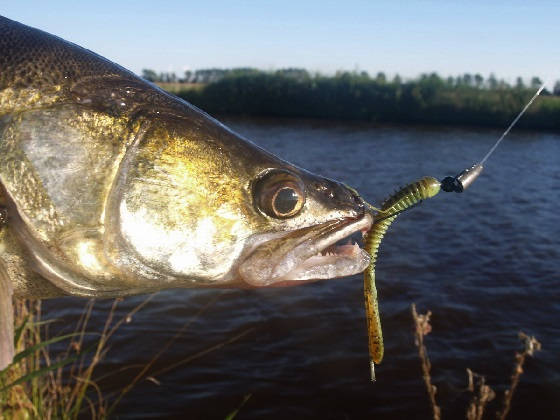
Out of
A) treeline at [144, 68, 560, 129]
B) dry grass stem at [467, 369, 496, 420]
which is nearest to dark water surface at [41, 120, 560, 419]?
dry grass stem at [467, 369, 496, 420]

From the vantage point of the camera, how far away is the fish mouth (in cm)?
206

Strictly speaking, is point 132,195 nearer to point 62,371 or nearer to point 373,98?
point 62,371

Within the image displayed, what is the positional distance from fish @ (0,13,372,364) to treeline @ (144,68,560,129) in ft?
140

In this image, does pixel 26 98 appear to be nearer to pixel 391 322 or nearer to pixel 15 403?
pixel 15 403

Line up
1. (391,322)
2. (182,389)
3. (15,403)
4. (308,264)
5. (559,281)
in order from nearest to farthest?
(308,264)
(15,403)
(182,389)
(391,322)
(559,281)

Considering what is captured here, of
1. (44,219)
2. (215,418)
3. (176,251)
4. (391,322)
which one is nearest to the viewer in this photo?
(44,219)

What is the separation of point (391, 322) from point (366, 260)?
7621 mm

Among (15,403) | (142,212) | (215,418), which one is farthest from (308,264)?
(215,418)

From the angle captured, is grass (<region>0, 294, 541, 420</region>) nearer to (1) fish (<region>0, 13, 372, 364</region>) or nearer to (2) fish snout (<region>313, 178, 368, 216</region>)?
(1) fish (<region>0, 13, 372, 364</region>)

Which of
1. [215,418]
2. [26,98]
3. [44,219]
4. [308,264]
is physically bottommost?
[215,418]

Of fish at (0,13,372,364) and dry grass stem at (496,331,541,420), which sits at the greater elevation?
fish at (0,13,372,364)

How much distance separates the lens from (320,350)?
8.62 meters

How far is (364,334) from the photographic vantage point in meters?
9.05

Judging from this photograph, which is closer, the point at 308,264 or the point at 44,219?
the point at 44,219
